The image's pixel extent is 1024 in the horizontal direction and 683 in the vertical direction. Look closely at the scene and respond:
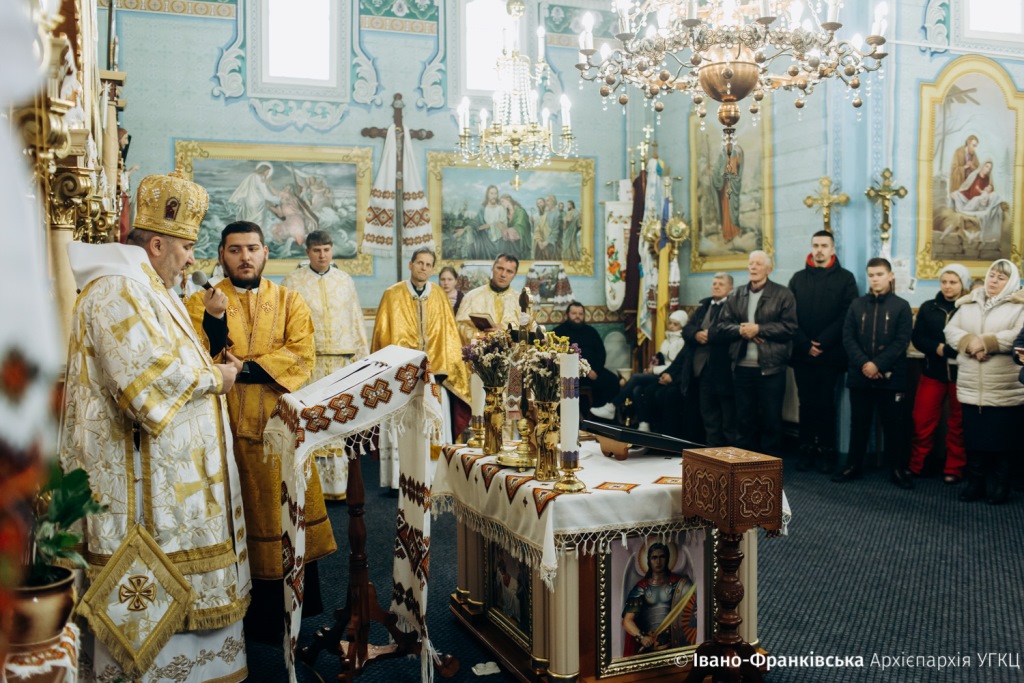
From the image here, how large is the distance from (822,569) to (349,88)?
7744 millimetres

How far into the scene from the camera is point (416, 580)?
122 inches

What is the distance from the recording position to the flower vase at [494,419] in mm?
3408

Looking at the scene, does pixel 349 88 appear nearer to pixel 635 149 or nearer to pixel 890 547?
pixel 635 149

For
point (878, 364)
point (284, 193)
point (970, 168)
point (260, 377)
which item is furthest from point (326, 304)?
point (970, 168)

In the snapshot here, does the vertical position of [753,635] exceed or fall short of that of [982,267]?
it falls short

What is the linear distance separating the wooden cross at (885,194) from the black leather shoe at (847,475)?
6.86 ft

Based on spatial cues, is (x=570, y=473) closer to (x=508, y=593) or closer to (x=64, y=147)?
(x=508, y=593)

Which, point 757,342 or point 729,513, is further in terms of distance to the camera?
point 757,342

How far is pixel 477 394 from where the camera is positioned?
A: 3.50 m

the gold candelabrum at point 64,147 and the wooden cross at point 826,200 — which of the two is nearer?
the gold candelabrum at point 64,147

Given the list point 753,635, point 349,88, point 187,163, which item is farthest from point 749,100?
point 753,635

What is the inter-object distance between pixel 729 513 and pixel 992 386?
A: 428 cm

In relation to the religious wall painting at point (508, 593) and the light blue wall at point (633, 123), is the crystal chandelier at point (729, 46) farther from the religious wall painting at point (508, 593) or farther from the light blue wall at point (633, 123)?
the religious wall painting at point (508, 593)

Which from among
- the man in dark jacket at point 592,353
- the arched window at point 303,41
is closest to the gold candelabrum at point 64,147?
the man in dark jacket at point 592,353
